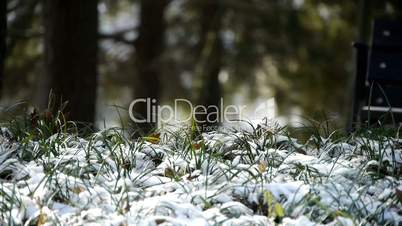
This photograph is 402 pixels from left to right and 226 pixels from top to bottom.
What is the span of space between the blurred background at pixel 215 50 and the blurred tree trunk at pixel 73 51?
274 cm

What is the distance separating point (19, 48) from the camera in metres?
13.8

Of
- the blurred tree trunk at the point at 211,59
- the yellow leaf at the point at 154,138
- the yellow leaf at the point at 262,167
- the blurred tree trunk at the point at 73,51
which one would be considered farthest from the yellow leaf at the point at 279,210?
the blurred tree trunk at the point at 211,59

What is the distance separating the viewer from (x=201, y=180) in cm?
341

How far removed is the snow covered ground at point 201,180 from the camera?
3.03 metres

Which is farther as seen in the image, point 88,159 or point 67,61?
point 67,61

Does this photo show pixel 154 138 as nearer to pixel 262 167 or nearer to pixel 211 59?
pixel 262 167

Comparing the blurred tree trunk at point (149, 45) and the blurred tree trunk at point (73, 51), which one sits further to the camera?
the blurred tree trunk at point (149, 45)

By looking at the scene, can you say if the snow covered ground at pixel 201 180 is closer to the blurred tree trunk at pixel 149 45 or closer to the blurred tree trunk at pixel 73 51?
the blurred tree trunk at pixel 73 51

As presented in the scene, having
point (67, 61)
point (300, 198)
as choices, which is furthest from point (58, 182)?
point (67, 61)

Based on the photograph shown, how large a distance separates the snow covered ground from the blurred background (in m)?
6.80

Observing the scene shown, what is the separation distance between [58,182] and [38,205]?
0.24m

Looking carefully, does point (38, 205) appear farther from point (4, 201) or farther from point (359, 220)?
point (359, 220)

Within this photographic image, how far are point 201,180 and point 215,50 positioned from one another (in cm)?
917

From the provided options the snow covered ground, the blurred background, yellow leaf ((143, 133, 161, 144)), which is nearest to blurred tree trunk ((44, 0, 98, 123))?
the blurred background
